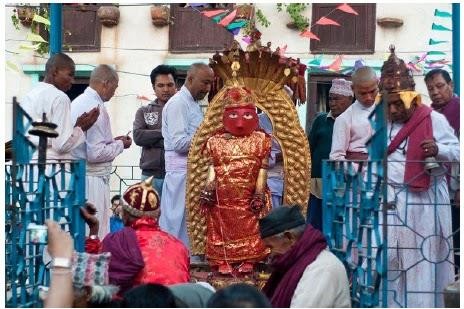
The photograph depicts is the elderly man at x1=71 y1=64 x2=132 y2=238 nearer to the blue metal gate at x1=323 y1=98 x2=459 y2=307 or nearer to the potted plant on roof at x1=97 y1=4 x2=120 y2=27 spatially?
the blue metal gate at x1=323 y1=98 x2=459 y2=307

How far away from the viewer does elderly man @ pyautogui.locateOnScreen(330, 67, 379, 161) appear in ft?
30.9

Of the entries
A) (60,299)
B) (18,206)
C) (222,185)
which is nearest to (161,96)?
(222,185)

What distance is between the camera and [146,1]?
1869 centimetres

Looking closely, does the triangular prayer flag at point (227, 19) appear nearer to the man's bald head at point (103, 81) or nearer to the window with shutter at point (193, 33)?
the man's bald head at point (103, 81)

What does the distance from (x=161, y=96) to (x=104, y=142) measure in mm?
1155

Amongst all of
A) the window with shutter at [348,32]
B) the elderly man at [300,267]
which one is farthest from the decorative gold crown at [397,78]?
the window with shutter at [348,32]

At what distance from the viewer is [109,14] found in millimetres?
19859

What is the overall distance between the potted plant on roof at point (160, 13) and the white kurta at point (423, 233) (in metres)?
11.7

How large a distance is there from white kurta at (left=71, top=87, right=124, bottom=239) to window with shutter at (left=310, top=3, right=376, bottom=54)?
9879mm

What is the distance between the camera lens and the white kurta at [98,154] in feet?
31.6

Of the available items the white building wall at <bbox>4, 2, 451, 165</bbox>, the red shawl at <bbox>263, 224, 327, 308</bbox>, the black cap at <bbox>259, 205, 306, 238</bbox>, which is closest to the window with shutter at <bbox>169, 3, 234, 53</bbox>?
the white building wall at <bbox>4, 2, 451, 165</bbox>

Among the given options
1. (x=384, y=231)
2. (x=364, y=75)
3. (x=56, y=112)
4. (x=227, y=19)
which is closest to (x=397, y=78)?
(x=364, y=75)

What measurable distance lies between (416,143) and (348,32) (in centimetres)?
1128

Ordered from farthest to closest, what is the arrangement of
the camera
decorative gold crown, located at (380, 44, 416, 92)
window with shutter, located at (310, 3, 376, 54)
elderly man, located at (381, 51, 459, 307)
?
window with shutter, located at (310, 3, 376, 54) < decorative gold crown, located at (380, 44, 416, 92) < elderly man, located at (381, 51, 459, 307) < the camera
